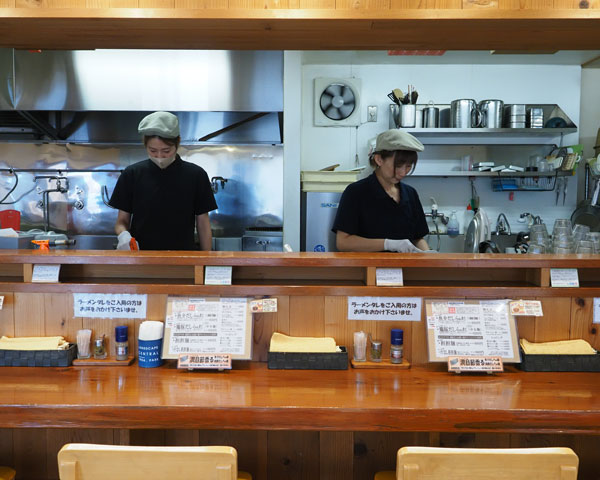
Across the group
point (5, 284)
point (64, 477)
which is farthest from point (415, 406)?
point (5, 284)

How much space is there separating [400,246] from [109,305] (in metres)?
Result: 1.44

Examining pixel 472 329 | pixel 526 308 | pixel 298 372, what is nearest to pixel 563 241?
pixel 526 308

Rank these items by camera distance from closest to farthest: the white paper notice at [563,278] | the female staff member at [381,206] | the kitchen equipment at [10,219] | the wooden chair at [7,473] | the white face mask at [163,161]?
1. the wooden chair at [7,473]
2. the white paper notice at [563,278]
3. the kitchen equipment at [10,219]
4. the female staff member at [381,206]
5. the white face mask at [163,161]

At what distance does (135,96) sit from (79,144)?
0.70 metres

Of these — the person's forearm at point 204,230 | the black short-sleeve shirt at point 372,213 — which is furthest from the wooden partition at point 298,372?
the person's forearm at point 204,230

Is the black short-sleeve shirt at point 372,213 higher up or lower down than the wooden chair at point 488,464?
higher up

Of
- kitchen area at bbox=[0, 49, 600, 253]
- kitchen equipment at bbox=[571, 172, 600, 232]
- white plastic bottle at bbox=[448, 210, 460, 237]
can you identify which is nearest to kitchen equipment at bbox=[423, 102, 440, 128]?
kitchen area at bbox=[0, 49, 600, 253]

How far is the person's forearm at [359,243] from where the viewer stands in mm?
2799

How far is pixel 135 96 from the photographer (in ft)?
16.0

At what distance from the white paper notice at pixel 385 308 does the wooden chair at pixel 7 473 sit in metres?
1.27

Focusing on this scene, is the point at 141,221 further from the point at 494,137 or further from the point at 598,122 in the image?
the point at 598,122

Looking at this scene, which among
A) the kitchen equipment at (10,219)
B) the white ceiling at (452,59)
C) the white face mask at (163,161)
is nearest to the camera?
the kitchen equipment at (10,219)

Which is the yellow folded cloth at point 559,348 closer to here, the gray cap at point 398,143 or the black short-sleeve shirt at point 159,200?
the gray cap at point 398,143

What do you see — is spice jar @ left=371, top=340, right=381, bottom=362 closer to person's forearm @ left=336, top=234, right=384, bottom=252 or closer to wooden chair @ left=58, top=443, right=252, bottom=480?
wooden chair @ left=58, top=443, right=252, bottom=480
